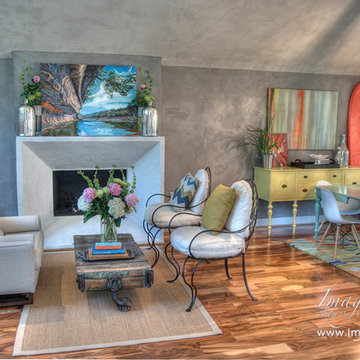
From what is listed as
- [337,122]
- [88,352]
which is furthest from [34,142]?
[337,122]

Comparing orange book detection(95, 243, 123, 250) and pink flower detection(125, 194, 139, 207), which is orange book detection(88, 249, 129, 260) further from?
pink flower detection(125, 194, 139, 207)

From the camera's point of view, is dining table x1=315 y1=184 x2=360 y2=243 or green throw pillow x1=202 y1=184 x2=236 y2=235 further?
dining table x1=315 y1=184 x2=360 y2=243

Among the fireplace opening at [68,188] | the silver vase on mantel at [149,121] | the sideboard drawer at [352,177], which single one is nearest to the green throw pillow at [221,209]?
the silver vase on mantel at [149,121]

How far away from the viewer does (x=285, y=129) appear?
6.00 m

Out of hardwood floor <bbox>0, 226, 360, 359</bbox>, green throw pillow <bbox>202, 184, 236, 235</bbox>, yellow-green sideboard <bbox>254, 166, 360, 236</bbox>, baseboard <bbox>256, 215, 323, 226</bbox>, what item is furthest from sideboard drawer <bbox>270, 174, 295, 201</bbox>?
green throw pillow <bbox>202, 184, 236, 235</bbox>

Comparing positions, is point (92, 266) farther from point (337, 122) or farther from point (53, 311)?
point (337, 122)

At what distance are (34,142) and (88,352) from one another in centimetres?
287

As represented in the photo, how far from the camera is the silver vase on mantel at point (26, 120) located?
15.4ft

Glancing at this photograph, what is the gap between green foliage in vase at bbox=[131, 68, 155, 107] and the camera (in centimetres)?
504

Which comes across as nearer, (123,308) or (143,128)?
(123,308)

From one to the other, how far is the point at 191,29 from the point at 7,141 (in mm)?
2602

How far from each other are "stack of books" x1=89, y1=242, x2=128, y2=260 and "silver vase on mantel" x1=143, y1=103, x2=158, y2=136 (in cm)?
196

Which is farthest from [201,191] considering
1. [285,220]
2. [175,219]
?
[285,220]

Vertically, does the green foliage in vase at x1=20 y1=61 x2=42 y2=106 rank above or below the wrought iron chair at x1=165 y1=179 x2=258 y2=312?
above
